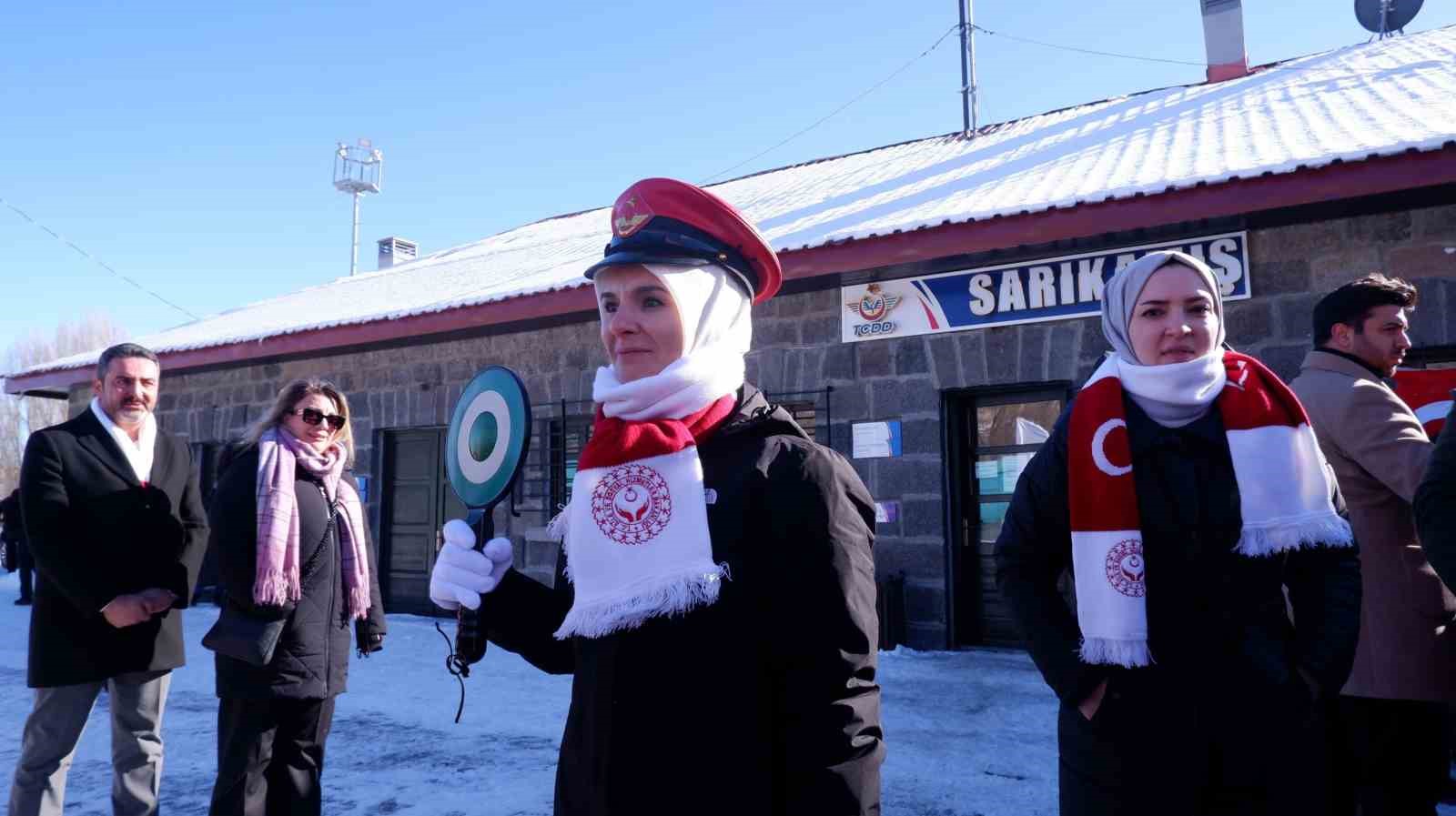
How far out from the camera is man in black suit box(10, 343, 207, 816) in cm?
290

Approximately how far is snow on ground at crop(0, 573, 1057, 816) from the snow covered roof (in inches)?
109

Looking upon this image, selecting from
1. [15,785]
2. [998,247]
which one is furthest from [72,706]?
[998,247]

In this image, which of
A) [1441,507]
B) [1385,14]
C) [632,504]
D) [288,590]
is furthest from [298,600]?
[1385,14]

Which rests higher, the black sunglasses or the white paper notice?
the white paper notice

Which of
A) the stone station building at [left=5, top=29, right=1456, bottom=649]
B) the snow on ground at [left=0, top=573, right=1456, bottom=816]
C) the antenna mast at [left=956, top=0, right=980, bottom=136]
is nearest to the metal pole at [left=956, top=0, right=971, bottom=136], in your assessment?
the antenna mast at [left=956, top=0, right=980, bottom=136]

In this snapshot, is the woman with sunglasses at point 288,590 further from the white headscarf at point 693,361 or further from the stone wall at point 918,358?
the stone wall at point 918,358

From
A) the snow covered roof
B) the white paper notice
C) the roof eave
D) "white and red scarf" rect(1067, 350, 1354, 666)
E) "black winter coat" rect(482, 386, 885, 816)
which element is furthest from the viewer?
the white paper notice

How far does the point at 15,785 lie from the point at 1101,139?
7776 mm

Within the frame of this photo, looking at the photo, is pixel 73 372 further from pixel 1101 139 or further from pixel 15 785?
pixel 1101 139

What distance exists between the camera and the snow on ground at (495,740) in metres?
3.47

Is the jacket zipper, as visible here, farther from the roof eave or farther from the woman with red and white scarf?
the roof eave

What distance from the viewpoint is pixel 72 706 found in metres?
2.92

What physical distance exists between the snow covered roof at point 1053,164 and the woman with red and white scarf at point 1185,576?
12.0 ft

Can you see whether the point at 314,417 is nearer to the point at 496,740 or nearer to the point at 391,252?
the point at 496,740
